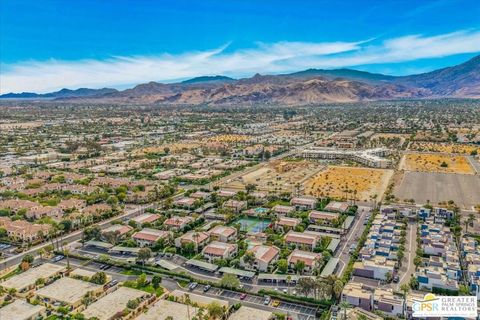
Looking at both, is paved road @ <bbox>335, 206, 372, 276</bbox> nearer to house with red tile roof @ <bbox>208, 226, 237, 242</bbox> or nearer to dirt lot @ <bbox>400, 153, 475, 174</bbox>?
house with red tile roof @ <bbox>208, 226, 237, 242</bbox>

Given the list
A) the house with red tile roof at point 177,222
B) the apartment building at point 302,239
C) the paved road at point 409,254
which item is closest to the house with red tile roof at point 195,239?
the house with red tile roof at point 177,222

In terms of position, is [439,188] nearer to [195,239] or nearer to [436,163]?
[436,163]

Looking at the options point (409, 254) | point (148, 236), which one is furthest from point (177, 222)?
point (409, 254)

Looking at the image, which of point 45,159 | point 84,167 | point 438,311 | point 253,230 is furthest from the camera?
point 45,159

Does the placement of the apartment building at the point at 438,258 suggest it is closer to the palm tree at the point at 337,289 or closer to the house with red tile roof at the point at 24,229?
the palm tree at the point at 337,289

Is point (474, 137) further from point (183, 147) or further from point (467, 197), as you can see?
point (183, 147)

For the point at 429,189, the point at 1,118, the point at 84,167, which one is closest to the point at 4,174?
the point at 84,167
